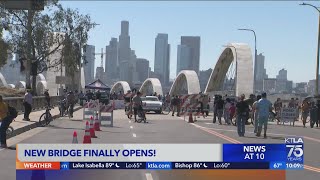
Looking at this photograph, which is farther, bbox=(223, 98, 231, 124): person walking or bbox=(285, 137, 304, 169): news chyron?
bbox=(223, 98, 231, 124): person walking

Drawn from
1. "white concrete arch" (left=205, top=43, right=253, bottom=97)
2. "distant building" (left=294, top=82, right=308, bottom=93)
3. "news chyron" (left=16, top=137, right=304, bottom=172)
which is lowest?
"distant building" (left=294, top=82, right=308, bottom=93)

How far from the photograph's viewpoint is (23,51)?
55375mm

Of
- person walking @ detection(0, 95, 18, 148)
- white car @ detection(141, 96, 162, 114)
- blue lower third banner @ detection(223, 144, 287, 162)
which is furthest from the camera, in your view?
white car @ detection(141, 96, 162, 114)

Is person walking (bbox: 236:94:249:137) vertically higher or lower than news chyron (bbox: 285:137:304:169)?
lower

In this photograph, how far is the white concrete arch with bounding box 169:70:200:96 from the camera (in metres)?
93.9

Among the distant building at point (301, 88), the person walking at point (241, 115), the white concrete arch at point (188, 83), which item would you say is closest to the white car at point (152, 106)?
the person walking at point (241, 115)

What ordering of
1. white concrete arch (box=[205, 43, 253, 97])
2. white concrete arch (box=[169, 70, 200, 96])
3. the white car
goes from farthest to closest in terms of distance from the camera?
white concrete arch (box=[169, 70, 200, 96]) → white concrete arch (box=[205, 43, 253, 97]) → the white car

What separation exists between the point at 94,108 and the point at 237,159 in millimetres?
22491

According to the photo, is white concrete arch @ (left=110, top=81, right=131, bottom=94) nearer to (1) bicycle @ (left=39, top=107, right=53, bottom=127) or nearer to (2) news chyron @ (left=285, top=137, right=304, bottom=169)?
(1) bicycle @ (left=39, top=107, right=53, bottom=127)

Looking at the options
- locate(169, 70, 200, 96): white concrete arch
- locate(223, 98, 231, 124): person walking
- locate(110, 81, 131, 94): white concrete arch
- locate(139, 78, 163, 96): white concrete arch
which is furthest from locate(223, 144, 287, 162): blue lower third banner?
locate(110, 81, 131, 94): white concrete arch

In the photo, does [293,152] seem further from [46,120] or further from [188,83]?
[188,83]

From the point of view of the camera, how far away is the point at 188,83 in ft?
316

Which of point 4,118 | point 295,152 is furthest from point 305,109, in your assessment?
point 295,152

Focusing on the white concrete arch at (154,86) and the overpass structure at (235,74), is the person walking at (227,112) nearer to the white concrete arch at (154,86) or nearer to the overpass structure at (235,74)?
the overpass structure at (235,74)
